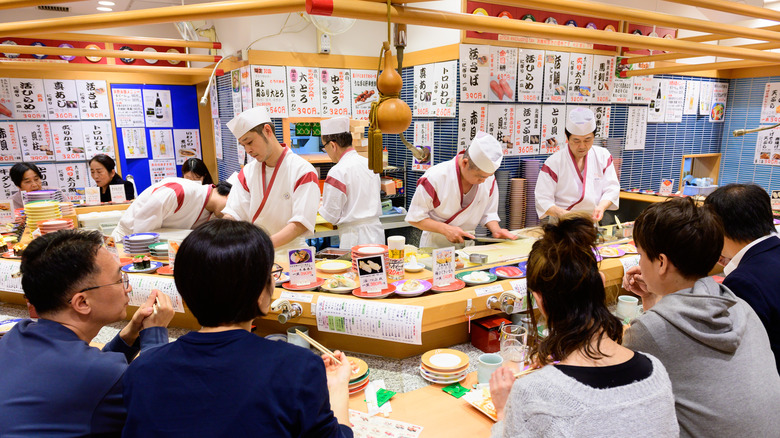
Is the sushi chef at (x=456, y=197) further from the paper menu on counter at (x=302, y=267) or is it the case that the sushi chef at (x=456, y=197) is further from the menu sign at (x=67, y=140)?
the menu sign at (x=67, y=140)

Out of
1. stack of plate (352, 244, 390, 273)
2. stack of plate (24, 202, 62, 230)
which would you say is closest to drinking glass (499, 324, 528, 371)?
stack of plate (352, 244, 390, 273)

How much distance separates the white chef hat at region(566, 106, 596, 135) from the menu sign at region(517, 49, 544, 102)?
4.28 feet

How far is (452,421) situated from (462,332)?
2.02 ft

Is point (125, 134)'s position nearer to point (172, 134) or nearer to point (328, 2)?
point (172, 134)

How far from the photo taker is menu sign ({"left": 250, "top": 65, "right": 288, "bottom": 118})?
5.18m

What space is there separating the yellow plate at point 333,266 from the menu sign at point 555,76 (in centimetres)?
380

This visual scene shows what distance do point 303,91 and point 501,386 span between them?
466 cm

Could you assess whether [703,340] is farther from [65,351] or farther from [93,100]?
[93,100]

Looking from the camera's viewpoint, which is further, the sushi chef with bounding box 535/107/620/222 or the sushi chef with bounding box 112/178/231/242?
the sushi chef with bounding box 535/107/620/222

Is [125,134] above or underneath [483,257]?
above

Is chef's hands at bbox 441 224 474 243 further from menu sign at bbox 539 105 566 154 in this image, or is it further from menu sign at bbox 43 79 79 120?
menu sign at bbox 43 79 79 120

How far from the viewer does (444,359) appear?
Answer: 2045 mm

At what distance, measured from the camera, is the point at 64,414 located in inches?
49.6

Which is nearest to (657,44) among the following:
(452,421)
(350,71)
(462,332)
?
(462,332)
